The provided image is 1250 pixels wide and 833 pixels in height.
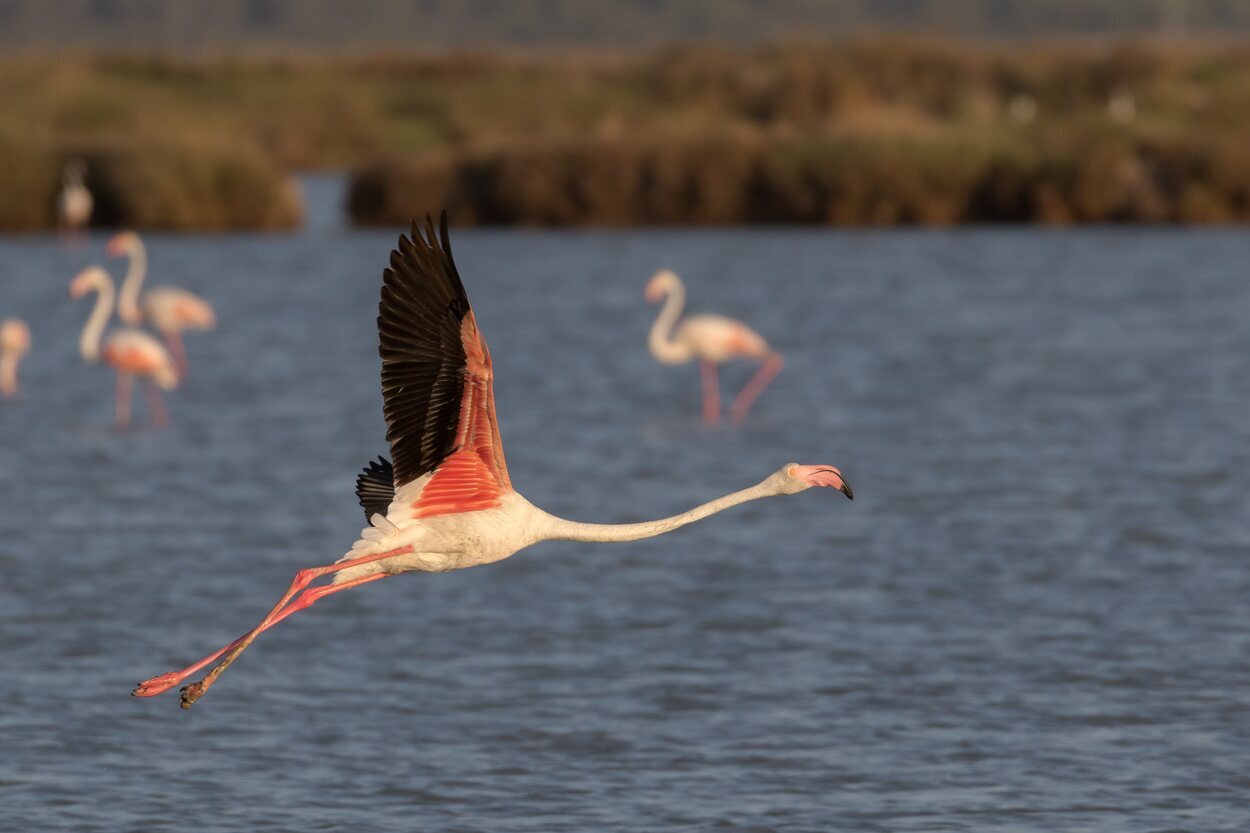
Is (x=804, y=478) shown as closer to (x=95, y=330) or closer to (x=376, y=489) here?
(x=376, y=489)

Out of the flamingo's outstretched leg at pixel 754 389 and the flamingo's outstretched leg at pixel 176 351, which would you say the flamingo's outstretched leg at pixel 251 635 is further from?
the flamingo's outstretched leg at pixel 176 351

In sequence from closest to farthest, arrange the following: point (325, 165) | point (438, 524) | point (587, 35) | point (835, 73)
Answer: point (438, 524), point (835, 73), point (325, 165), point (587, 35)

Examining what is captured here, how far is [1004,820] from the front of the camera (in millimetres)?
7801

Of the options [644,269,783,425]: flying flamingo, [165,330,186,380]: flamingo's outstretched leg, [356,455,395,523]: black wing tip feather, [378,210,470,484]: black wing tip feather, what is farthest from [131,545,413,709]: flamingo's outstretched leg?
[165,330,186,380]: flamingo's outstretched leg

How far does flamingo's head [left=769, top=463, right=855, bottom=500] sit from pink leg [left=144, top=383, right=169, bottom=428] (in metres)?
11.1

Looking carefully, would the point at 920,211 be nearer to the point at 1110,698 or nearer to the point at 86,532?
the point at 86,532

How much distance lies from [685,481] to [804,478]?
7342 millimetres

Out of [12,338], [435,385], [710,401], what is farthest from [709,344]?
[435,385]

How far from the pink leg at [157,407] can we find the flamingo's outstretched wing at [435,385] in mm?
10719

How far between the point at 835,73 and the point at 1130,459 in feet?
90.7

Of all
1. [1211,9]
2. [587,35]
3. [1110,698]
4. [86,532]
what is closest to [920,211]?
[86,532]

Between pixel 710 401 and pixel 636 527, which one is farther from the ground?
pixel 710 401

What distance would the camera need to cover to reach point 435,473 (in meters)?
7.71

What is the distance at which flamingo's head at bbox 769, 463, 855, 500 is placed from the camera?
24.5ft
